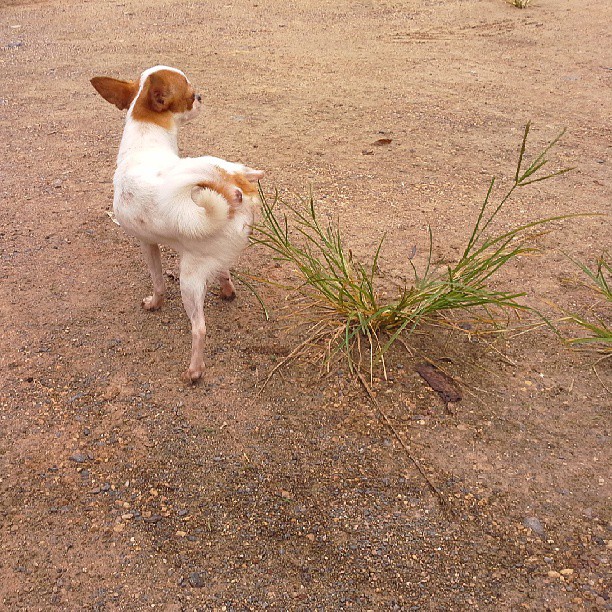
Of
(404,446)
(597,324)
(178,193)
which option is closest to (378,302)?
(404,446)

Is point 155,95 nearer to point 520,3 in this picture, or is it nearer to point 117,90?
point 117,90

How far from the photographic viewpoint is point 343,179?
451cm

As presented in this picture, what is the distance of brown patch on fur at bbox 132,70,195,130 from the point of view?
2.95m

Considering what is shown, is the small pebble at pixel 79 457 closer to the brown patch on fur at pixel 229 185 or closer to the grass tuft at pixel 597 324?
the brown patch on fur at pixel 229 185

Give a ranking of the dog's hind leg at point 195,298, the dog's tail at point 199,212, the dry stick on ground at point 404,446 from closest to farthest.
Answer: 1. the dry stick on ground at point 404,446
2. the dog's tail at point 199,212
3. the dog's hind leg at point 195,298

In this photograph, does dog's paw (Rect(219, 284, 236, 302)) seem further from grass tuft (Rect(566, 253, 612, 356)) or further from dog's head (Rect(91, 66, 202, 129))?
grass tuft (Rect(566, 253, 612, 356))

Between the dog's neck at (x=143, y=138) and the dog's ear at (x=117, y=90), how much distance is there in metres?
0.09

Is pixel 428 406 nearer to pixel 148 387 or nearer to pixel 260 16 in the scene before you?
pixel 148 387

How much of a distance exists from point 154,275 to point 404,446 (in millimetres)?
1341

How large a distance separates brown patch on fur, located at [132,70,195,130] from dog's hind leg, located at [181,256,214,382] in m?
0.63

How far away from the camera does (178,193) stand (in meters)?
2.62

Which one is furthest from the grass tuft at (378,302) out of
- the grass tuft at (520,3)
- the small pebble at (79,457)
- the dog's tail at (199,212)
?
the grass tuft at (520,3)

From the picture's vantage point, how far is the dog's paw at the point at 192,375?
2.93m

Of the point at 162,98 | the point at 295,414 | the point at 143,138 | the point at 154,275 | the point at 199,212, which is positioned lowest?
the point at 295,414
